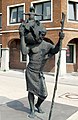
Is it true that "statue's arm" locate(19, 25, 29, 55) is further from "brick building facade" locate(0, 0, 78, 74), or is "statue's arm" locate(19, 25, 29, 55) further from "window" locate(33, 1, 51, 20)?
"window" locate(33, 1, 51, 20)

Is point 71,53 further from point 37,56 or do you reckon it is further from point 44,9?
point 37,56

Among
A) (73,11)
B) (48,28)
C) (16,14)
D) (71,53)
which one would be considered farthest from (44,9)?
(71,53)

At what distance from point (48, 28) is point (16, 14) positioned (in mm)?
3974

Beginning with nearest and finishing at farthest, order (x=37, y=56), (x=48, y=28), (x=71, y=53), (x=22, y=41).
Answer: (x=22, y=41), (x=37, y=56), (x=48, y=28), (x=71, y=53)

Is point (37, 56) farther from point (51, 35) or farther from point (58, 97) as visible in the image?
point (51, 35)

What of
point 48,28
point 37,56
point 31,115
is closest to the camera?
point 37,56

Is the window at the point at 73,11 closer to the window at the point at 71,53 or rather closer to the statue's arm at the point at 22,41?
the window at the point at 71,53

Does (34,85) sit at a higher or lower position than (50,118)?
higher

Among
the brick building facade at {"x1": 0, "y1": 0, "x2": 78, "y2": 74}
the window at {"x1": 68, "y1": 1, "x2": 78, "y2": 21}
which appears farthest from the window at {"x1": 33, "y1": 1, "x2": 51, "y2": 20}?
the window at {"x1": 68, "y1": 1, "x2": 78, "y2": 21}

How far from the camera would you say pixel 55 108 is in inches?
263

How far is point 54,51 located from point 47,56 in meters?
0.27

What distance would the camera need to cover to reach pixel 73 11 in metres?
18.0

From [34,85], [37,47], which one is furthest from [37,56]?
[34,85]

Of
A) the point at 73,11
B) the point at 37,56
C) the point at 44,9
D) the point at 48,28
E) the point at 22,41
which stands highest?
the point at 44,9
